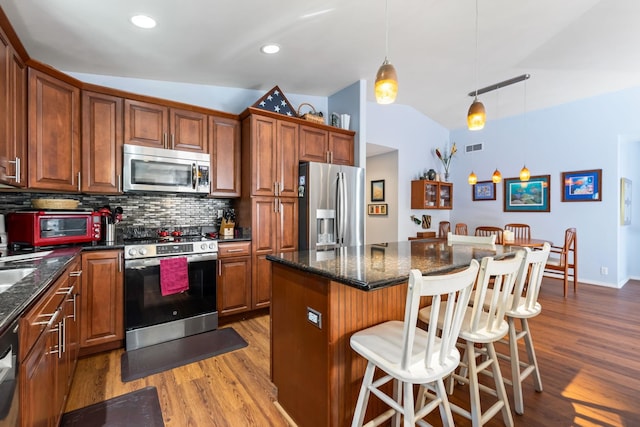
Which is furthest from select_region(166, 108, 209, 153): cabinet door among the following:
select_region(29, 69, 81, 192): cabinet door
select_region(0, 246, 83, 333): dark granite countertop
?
select_region(0, 246, 83, 333): dark granite countertop

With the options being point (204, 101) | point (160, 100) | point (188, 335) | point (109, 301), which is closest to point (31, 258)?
point (109, 301)

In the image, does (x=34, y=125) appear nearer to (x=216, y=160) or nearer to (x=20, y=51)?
(x=20, y=51)

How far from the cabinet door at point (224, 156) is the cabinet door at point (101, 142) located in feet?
2.79

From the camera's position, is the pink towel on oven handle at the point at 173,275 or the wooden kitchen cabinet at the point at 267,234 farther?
the wooden kitchen cabinet at the point at 267,234

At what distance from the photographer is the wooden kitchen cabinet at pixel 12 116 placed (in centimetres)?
175

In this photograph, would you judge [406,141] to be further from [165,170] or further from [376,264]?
[376,264]

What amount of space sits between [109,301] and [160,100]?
1.92 metres

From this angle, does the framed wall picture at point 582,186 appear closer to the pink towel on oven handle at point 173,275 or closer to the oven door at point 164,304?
the oven door at point 164,304

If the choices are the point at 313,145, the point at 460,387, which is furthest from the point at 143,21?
the point at 460,387

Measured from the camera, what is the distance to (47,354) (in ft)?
4.18

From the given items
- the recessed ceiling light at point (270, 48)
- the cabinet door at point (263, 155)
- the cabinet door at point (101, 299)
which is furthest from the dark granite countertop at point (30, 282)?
the recessed ceiling light at point (270, 48)

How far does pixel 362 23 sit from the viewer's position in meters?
2.57

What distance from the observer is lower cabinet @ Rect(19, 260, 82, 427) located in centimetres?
102

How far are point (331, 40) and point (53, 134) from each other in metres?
2.51
